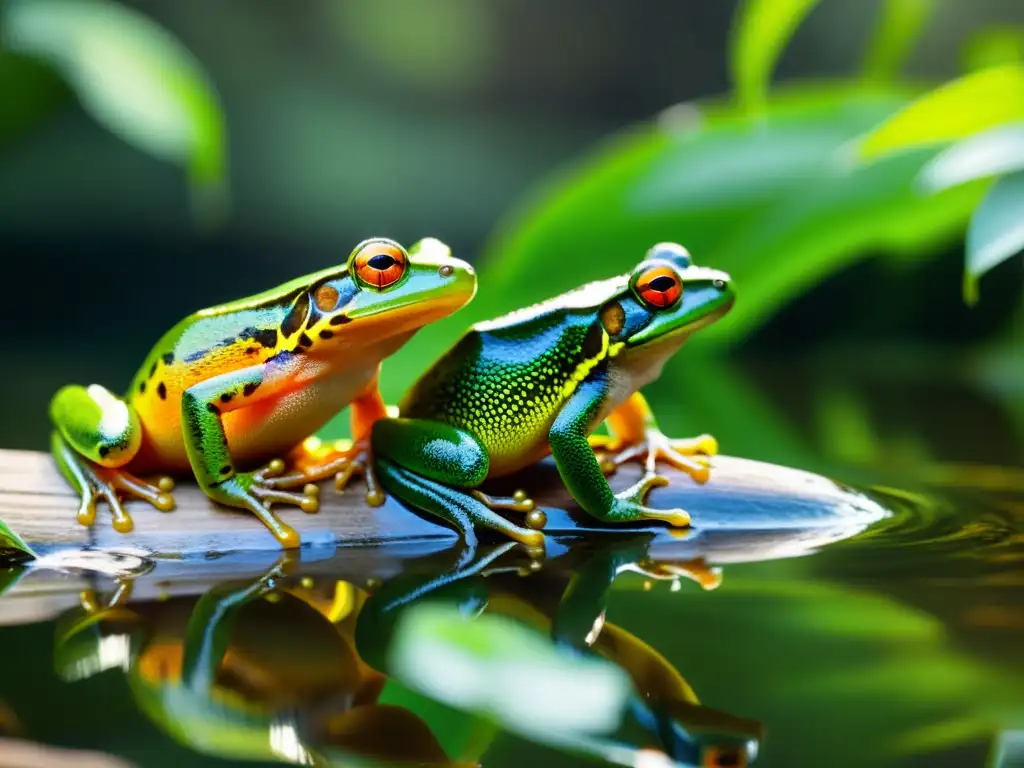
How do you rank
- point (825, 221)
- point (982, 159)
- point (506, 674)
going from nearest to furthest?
point (506, 674) → point (982, 159) → point (825, 221)

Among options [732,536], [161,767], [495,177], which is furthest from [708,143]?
[495,177]

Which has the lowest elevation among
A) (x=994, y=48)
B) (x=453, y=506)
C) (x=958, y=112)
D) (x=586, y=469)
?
(x=453, y=506)

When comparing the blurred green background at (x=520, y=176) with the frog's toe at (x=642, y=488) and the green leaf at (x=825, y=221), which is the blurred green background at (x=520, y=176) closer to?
the green leaf at (x=825, y=221)

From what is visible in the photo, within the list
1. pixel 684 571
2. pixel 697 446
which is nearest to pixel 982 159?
pixel 697 446

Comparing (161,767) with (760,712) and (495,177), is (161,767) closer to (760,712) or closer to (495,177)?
(760,712)

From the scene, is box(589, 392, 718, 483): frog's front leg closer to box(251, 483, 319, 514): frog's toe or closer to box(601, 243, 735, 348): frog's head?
box(601, 243, 735, 348): frog's head

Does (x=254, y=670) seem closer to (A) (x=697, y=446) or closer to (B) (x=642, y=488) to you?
(B) (x=642, y=488)

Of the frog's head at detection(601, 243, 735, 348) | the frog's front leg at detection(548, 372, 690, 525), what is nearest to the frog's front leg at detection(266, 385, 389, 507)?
the frog's front leg at detection(548, 372, 690, 525)
